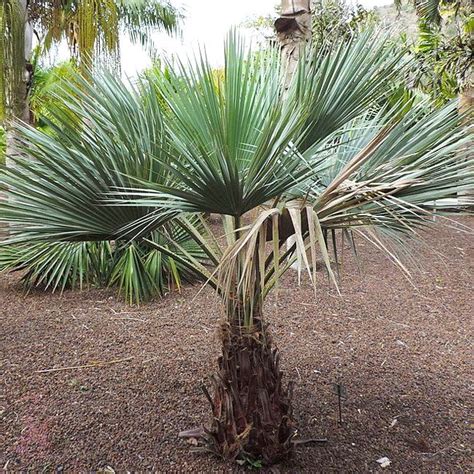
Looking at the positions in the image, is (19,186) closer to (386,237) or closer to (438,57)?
(386,237)

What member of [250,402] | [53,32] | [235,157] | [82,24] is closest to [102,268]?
[82,24]

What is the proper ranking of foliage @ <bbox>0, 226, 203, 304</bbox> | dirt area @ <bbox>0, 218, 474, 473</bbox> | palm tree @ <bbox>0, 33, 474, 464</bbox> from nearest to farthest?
palm tree @ <bbox>0, 33, 474, 464</bbox> → dirt area @ <bbox>0, 218, 474, 473</bbox> → foliage @ <bbox>0, 226, 203, 304</bbox>

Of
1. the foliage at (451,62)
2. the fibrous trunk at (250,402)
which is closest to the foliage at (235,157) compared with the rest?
the fibrous trunk at (250,402)

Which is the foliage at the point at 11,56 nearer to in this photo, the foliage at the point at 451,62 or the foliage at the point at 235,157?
the foliage at the point at 235,157

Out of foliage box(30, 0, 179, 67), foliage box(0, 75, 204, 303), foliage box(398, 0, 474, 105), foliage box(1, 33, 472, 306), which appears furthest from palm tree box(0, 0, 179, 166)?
foliage box(398, 0, 474, 105)

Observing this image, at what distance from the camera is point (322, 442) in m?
2.46

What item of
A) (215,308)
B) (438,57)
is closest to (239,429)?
(215,308)

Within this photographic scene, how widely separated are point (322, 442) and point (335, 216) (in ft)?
4.46

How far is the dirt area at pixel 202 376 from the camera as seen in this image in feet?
7.83

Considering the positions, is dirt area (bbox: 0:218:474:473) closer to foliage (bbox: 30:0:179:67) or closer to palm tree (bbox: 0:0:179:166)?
palm tree (bbox: 0:0:179:166)

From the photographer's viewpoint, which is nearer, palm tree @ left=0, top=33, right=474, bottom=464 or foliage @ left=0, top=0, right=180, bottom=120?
palm tree @ left=0, top=33, right=474, bottom=464

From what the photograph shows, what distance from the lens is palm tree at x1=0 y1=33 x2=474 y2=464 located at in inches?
66.4

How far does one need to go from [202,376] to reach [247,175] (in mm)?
1899

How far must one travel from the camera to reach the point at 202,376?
3.17 m
